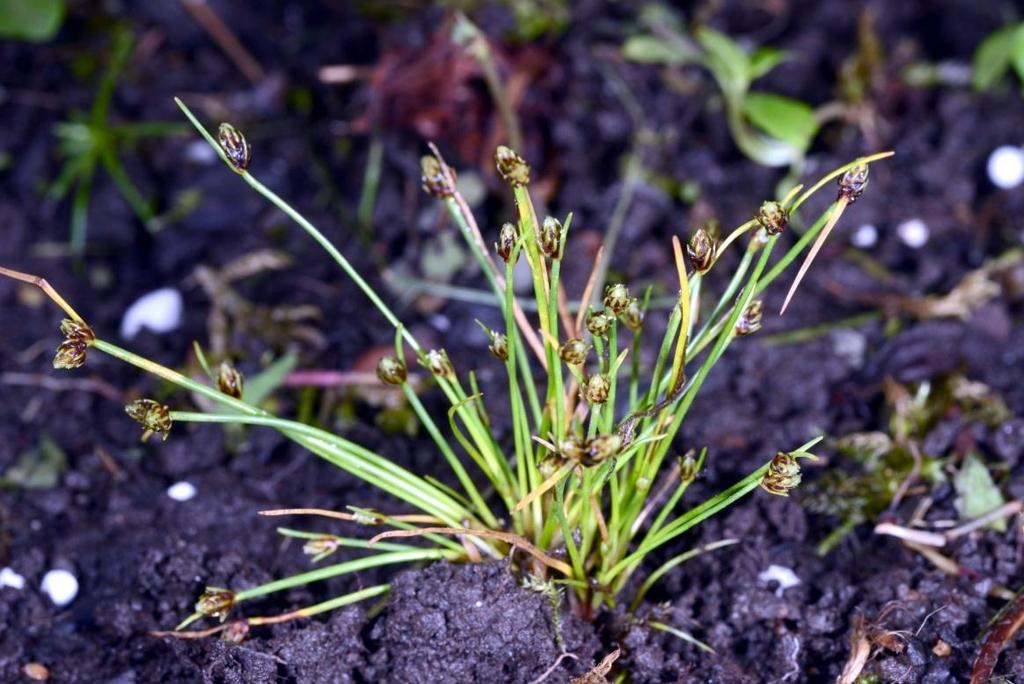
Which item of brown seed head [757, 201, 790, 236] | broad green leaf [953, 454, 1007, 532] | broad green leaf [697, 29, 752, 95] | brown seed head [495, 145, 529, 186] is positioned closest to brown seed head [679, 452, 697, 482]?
brown seed head [757, 201, 790, 236]

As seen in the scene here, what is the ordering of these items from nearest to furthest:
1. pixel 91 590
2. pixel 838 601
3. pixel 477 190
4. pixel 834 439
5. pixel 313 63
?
1. pixel 838 601
2. pixel 91 590
3. pixel 834 439
4. pixel 477 190
5. pixel 313 63

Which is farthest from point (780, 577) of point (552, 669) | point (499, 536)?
point (499, 536)

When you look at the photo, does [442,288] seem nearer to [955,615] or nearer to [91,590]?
[91,590]

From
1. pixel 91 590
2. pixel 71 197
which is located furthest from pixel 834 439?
pixel 71 197

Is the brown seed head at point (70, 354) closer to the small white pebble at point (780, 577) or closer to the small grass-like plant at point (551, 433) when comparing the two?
the small grass-like plant at point (551, 433)

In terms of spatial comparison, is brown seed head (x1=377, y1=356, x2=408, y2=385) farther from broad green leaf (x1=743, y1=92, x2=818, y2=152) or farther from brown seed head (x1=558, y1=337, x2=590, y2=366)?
→ broad green leaf (x1=743, y1=92, x2=818, y2=152)

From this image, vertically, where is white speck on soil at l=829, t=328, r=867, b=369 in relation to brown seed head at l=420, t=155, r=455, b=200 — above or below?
below
